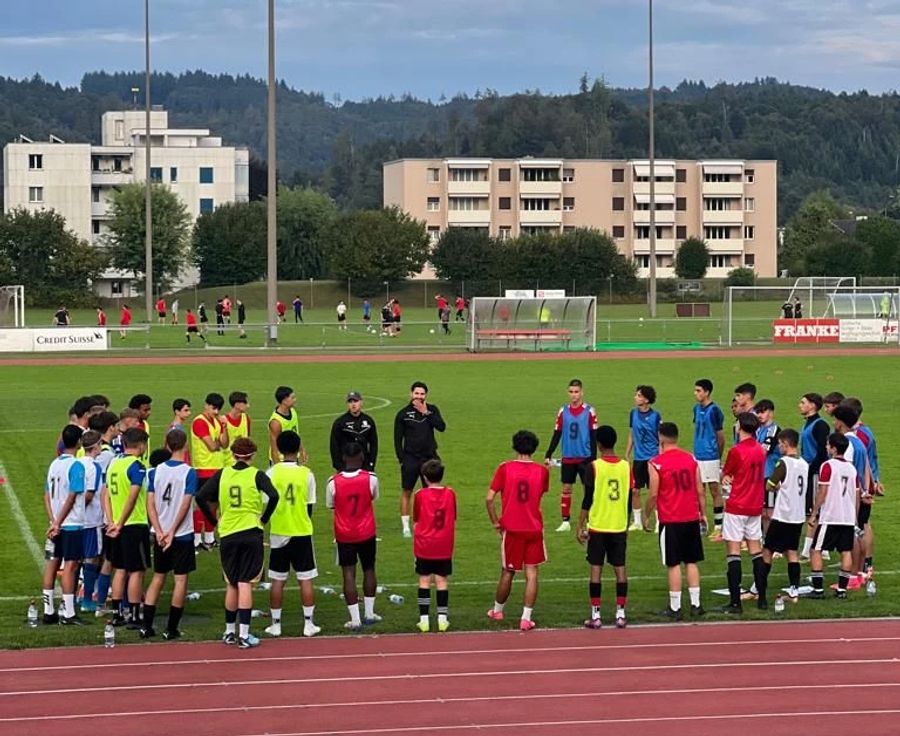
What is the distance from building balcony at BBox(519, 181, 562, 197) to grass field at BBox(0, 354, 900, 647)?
84786 millimetres

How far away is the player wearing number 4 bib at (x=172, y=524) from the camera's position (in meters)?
14.2

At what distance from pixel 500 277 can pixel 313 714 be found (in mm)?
101691

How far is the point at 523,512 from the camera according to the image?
1455cm

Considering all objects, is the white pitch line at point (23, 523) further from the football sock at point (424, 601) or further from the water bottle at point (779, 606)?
the water bottle at point (779, 606)

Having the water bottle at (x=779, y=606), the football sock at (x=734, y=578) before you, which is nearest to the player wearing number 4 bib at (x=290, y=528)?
the football sock at (x=734, y=578)

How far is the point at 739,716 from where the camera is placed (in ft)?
38.8

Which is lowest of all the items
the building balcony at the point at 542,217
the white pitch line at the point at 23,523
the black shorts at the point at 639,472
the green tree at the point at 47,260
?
the white pitch line at the point at 23,523

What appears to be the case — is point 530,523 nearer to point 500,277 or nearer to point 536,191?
point 500,277

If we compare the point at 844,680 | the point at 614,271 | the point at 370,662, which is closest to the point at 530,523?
the point at 370,662

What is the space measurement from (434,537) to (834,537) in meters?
4.20

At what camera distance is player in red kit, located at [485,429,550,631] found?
1452cm

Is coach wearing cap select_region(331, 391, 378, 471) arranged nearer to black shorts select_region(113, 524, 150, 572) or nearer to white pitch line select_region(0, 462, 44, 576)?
white pitch line select_region(0, 462, 44, 576)

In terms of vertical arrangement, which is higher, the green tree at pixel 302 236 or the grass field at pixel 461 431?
the green tree at pixel 302 236

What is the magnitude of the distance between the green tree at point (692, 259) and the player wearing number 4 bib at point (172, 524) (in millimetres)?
113512
